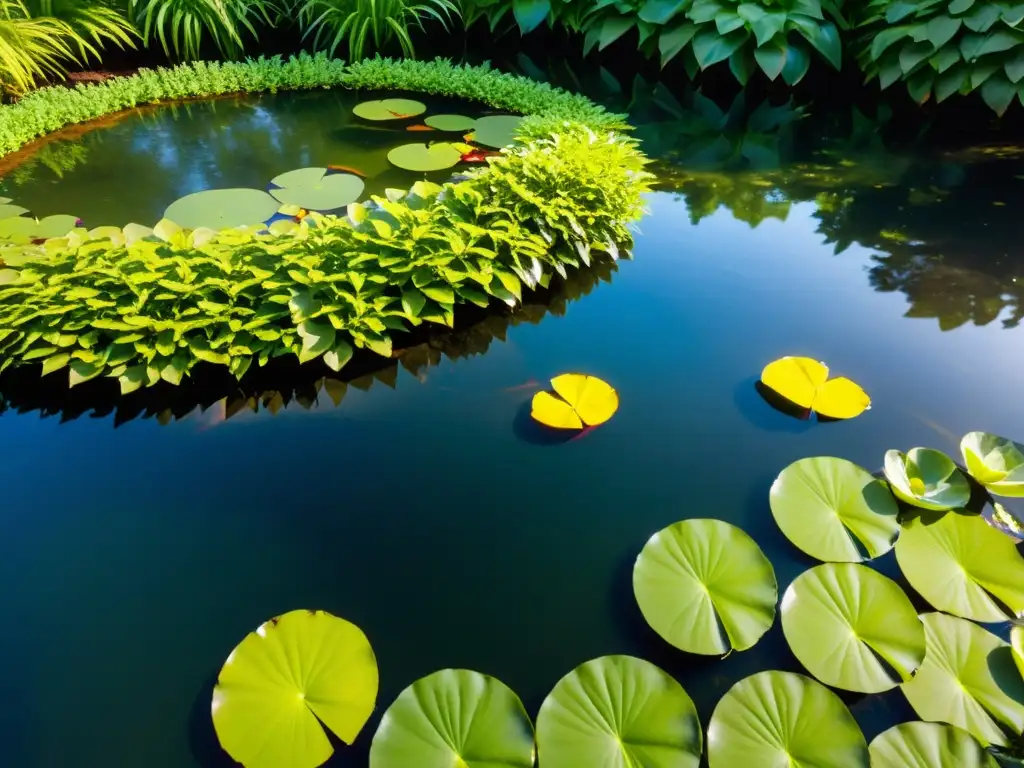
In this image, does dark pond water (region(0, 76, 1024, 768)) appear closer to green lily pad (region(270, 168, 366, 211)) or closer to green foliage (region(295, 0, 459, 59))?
green lily pad (region(270, 168, 366, 211))

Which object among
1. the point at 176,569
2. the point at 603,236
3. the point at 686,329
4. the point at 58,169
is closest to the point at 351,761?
the point at 176,569

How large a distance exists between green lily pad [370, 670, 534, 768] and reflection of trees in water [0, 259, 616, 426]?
1175mm

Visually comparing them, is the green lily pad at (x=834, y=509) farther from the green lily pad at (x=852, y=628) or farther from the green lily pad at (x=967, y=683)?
the green lily pad at (x=967, y=683)

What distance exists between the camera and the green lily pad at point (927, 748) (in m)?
1.29

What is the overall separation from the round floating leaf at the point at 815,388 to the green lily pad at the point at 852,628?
28.6 inches

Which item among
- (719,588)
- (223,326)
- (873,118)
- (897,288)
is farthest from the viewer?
(873,118)

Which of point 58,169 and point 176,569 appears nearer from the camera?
point 176,569

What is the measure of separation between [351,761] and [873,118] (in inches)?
202

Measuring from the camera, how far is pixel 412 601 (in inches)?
66.3

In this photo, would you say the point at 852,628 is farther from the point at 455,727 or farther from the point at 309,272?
the point at 309,272

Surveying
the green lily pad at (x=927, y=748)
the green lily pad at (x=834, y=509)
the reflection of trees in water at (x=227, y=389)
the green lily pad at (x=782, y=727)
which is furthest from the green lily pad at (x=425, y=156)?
the green lily pad at (x=927, y=748)

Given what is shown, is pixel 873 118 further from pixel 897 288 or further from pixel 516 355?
pixel 516 355

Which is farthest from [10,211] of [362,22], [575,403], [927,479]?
[927,479]

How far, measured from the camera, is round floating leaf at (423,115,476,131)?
4.45 metres
